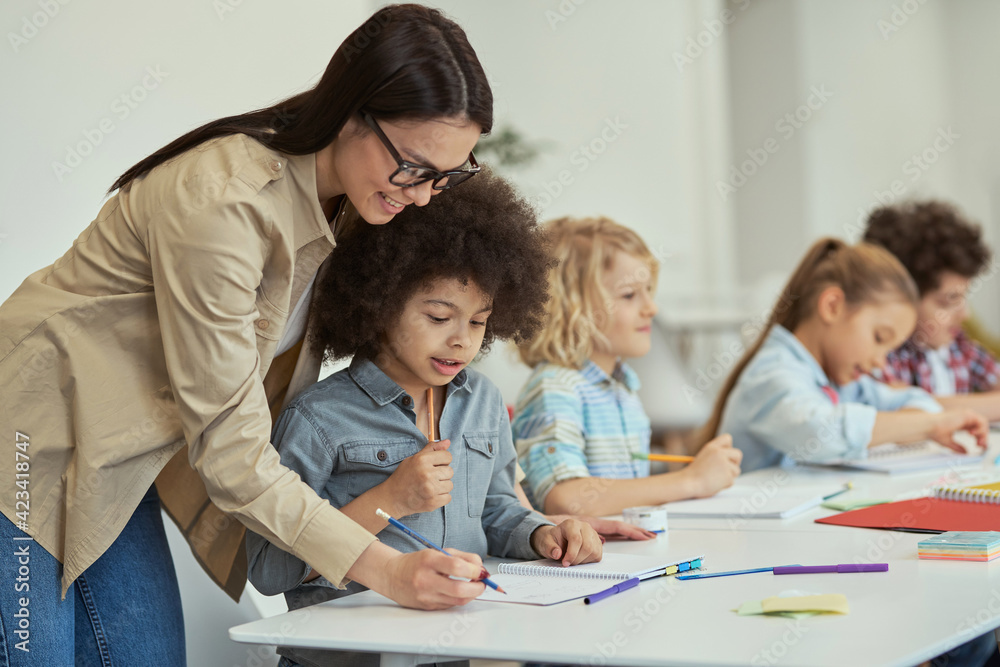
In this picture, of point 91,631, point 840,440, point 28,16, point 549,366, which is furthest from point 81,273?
point 840,440

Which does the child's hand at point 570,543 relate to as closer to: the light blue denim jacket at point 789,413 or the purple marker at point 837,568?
the purple marker at point 837,568

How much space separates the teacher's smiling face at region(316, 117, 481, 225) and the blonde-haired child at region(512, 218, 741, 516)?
2.05ft

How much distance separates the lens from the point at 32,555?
1.09 m

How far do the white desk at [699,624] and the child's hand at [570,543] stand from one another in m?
0.14

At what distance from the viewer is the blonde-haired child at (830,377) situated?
213 cm

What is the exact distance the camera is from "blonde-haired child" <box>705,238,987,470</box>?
2.13m
